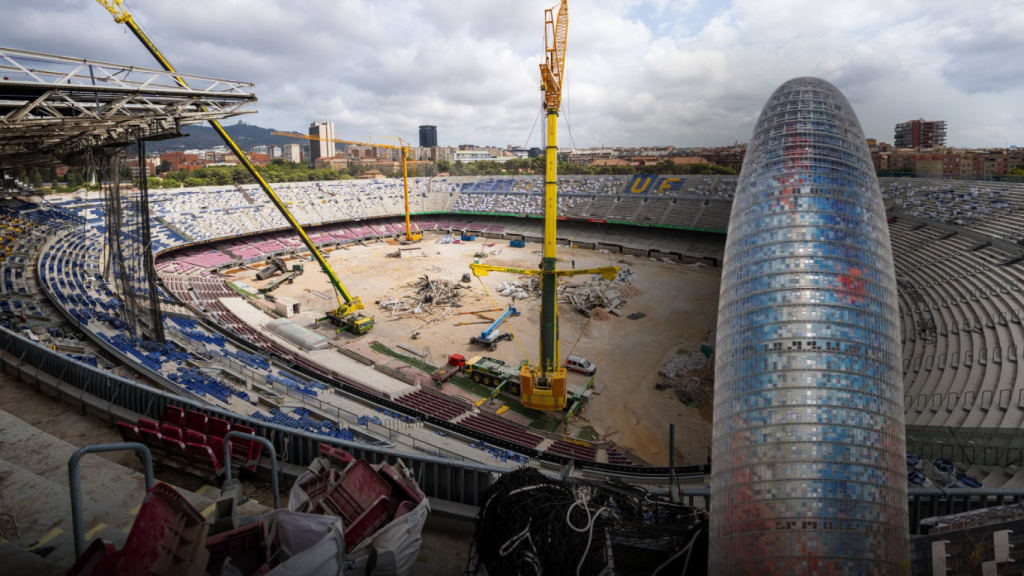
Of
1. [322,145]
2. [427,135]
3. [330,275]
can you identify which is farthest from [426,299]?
[427,135]

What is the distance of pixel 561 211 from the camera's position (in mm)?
52781

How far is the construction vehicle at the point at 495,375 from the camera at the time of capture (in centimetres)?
1861

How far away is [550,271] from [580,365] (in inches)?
214

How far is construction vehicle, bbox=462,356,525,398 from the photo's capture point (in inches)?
733

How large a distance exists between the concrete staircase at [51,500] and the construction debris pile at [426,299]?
20267mm

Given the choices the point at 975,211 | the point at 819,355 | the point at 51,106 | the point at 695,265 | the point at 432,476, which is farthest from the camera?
the point at 695,265

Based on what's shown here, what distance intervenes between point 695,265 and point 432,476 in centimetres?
3558

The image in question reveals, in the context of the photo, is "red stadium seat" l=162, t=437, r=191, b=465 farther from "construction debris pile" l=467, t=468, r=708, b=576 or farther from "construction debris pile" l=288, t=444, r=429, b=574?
"construction debris pile" l=467, t=468, r=708, b=576

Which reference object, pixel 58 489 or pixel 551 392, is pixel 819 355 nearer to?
pixel 58 489

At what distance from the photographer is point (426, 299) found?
29.1 meters

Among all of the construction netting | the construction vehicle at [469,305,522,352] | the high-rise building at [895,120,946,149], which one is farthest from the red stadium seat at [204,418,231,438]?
the high-rise building at [895,120,946,149]

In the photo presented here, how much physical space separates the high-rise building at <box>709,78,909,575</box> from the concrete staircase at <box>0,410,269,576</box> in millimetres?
5612

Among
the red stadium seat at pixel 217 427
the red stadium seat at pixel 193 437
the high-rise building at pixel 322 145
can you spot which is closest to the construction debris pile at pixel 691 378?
the red stadium seat at pixel 217 427

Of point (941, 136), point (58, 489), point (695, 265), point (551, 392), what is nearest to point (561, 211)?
point (695, 265)
